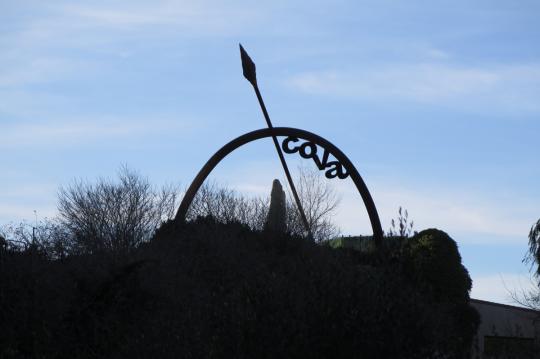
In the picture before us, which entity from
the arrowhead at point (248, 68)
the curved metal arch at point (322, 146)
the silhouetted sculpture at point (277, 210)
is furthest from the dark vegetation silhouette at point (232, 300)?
the arrowhead at point (248, 68)

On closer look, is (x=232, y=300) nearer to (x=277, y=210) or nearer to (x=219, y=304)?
(x=219, y=304)

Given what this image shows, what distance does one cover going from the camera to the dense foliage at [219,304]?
25.9ft

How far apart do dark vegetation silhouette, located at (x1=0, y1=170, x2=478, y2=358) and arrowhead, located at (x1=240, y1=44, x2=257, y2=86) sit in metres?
3.28

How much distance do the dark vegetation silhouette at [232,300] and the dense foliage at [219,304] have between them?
1 centimetres

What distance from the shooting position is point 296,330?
7.77m

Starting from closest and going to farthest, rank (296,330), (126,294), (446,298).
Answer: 1. (296,330)
2. (126,294)
3. (446,298)

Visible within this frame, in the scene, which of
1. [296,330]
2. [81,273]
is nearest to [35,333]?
[81,273]

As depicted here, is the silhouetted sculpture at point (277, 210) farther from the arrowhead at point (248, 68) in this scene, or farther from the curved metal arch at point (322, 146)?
the arrowhead at point (248, 68)

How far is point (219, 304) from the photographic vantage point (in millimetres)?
8664

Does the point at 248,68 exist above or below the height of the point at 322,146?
above

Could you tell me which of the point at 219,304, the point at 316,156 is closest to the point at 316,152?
the point at 316,156

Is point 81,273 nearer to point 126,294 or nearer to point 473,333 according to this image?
point 126,294

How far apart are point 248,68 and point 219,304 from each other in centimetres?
1019

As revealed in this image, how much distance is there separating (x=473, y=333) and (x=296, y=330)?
10.5 metres
